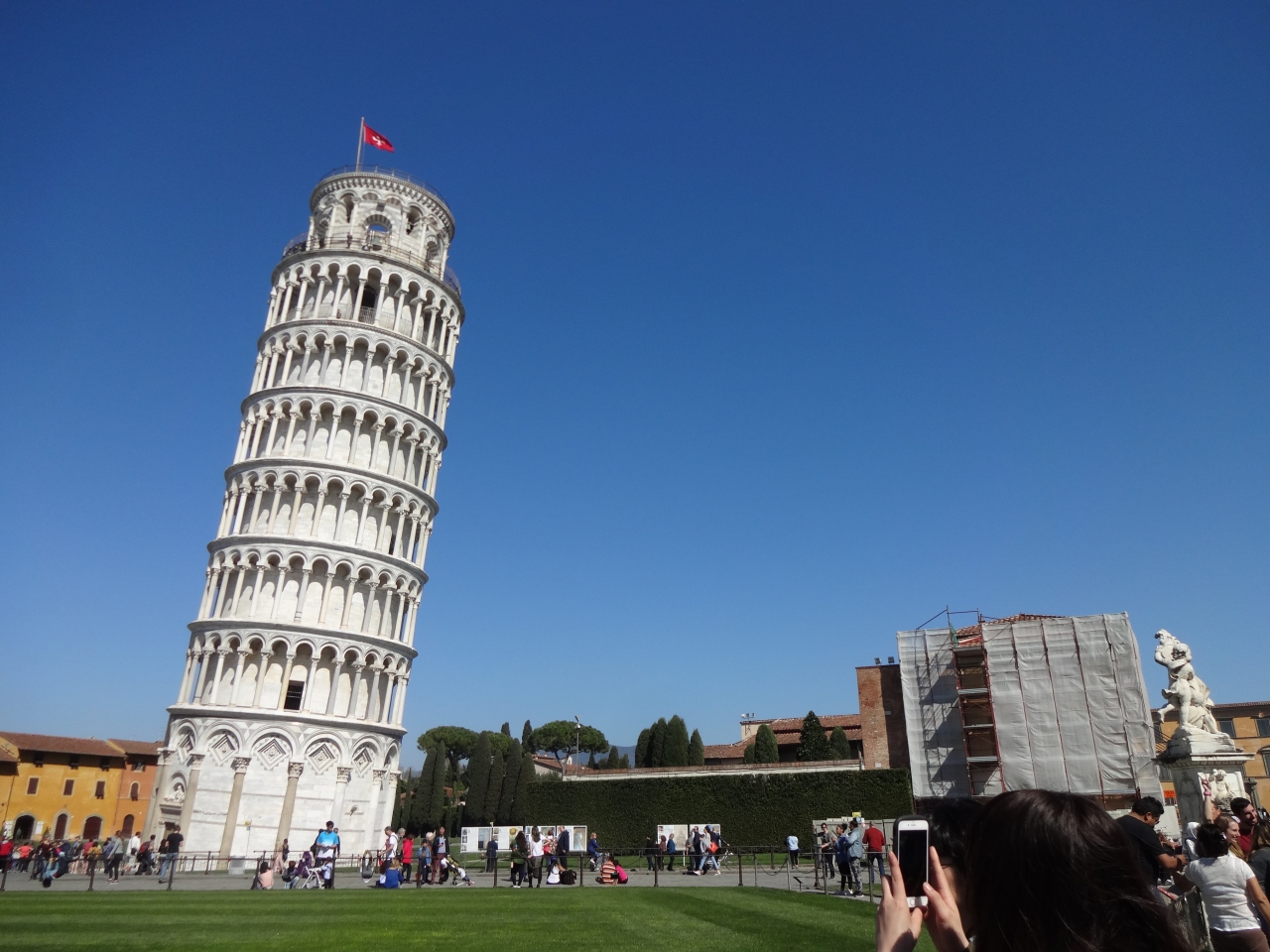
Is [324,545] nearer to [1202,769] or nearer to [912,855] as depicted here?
[1202,769]

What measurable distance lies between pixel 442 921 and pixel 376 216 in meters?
44.4

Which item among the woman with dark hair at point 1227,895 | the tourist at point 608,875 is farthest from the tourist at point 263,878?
the woman with dark hair at point 1227,895

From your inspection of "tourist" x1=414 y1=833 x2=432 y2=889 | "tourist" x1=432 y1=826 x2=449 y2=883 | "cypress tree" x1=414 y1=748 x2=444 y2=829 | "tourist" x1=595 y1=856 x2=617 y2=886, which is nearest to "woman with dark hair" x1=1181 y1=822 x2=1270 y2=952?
"tourist" x1=595 y1=856 x2=617 y2=886

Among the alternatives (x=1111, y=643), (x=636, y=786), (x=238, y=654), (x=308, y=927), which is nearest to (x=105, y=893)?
(x=308, y=927)

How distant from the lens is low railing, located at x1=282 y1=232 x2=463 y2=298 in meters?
47.9

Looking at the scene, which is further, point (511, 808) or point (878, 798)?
point (511, 808)

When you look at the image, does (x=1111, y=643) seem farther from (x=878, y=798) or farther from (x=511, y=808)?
(x=511, y=808)

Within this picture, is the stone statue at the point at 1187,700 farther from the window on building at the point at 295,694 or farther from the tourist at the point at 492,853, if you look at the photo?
the window on building at the point at 295,694

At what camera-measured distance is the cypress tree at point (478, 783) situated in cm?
6109

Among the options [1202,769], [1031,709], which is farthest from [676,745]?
[1202,769]

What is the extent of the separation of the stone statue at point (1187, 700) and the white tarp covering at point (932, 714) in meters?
22.4

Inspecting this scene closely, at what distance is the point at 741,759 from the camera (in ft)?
215

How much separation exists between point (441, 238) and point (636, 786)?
3552 cm

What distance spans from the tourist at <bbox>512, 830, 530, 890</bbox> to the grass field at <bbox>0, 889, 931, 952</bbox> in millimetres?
3454
